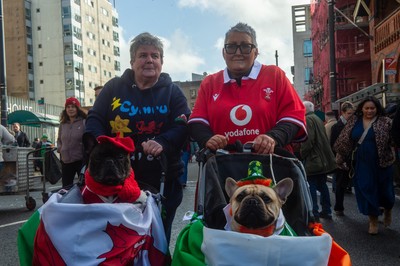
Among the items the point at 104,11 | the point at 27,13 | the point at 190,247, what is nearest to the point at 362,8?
the point at 190,247

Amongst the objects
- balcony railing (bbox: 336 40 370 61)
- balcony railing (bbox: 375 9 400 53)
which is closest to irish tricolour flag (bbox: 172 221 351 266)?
balcony railing (bbox: 375 9 400 53)

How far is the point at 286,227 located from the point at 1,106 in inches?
494

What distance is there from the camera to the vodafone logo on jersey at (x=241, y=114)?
3.32 metres

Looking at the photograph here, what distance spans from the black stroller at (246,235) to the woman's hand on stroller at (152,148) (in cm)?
32

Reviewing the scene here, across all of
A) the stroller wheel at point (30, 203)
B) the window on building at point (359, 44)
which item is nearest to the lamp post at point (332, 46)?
the stroller wheel at point (30, 203)

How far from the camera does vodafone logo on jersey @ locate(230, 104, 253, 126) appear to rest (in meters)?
3.32

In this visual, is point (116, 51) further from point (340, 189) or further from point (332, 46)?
point (340, 189)

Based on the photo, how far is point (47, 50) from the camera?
72.5 meters

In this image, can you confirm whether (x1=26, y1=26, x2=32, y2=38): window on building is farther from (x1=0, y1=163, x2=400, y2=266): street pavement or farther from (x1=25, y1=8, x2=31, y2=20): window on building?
(x1=0, y1=163, x2=400, y2=266): street pavement

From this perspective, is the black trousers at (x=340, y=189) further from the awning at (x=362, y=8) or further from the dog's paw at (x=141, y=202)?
the awning at (x=362, y=8)

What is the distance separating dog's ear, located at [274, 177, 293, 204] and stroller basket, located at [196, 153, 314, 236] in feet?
0.51

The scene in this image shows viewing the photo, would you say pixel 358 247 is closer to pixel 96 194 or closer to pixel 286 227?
pixel 286 227

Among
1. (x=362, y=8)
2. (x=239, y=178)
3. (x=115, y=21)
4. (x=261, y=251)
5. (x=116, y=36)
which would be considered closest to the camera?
(x=261, y=251)

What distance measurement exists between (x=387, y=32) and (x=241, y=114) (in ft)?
63.0
